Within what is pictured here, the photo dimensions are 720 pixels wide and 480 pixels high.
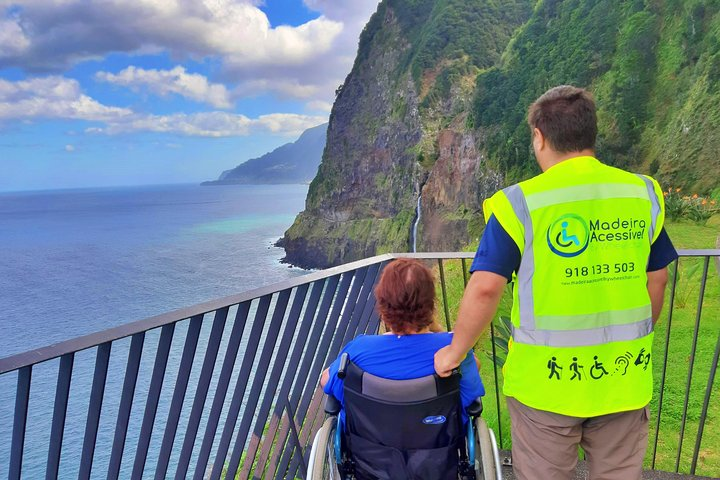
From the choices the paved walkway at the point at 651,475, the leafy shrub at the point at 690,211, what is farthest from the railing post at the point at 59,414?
the leafy shrub at the point at 690,211

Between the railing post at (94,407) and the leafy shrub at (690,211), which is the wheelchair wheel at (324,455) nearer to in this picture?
the railing post at (94,407)

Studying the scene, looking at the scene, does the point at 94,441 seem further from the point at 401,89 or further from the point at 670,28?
the point at 401,89

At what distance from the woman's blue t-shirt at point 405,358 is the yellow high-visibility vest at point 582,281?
192 mm

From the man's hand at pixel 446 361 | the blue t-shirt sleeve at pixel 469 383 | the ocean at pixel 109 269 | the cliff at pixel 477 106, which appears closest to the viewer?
the man's hand at pixel 446 361

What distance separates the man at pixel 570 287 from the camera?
1.27 metres

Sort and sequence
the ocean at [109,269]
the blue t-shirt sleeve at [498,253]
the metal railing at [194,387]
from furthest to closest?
the ocean at [109,269]
the blue t-shirt sleeve at [498,253]
the metal railing at [194,387]

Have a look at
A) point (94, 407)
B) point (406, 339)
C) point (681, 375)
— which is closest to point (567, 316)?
point (406, 339)

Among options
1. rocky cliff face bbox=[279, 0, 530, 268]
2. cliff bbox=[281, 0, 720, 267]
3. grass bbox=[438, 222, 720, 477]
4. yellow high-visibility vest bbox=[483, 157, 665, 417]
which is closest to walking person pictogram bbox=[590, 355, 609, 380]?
yellow high-visibility vest bbox=[483, 157, 665, 417]

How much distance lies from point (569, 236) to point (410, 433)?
2.11 ft

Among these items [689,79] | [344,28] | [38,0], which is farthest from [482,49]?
[38,0]

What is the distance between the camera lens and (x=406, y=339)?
150 centimetres

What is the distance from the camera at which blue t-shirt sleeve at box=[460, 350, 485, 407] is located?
59.6 inches

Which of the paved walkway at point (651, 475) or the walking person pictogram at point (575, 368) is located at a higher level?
the walking person pictogram at point (575, 368)

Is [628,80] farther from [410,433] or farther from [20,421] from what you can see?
[20,421]
